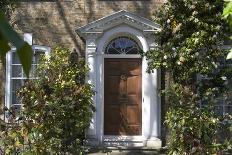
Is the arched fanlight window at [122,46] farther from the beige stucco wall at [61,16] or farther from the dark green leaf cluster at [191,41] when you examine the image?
the dark green leaf cluster at [191,41]

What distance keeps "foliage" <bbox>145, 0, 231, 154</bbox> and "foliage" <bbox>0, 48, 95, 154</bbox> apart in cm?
192

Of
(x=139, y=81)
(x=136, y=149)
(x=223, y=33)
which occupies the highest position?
(x=223, y=33)

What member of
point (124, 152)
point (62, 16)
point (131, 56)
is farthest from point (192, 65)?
point (62, 16)

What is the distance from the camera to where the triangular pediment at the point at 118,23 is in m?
12.2

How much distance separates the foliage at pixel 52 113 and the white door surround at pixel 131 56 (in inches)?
65.3

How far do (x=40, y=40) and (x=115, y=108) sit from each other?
2735mm

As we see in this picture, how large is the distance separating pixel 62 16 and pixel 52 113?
4035 millimetres

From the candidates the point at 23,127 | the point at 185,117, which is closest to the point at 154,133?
the point at 185,117

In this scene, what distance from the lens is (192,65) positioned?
10594mm

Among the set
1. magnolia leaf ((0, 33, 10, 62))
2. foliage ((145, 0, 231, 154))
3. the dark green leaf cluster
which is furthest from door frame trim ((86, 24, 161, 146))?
magnolia leaf ((0, 33, 10, 62))

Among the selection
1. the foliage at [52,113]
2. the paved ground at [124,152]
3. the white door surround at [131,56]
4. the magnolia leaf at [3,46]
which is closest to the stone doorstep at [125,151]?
the paved ground at [124,152]

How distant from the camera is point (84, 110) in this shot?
33.0ft

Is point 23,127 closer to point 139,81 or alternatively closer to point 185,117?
point 185,117

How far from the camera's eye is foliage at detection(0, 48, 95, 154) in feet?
29.5
